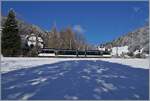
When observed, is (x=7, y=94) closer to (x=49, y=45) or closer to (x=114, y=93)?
(x=114, y=93)

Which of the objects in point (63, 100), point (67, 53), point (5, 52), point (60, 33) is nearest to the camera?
point (63, 100)

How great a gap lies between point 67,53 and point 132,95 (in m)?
57.1

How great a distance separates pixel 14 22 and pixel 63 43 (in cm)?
2832

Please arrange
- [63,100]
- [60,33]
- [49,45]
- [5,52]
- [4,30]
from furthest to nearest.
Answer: [60,33] → [49,45] → [4,30] → [5,52] → [63,100]

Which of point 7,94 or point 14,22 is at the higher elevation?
point 14,22

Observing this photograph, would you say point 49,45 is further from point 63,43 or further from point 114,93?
point 114,93

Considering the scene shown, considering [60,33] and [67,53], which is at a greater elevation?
[60,33]

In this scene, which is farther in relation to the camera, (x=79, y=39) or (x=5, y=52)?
(x=79, y=39)

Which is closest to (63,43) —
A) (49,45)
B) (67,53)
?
(49,45)

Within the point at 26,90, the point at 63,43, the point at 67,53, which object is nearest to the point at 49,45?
the point at 63,43

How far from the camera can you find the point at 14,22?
4925 cm

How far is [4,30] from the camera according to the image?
48031 mm

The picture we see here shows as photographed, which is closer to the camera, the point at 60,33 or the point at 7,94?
the point at 7,94

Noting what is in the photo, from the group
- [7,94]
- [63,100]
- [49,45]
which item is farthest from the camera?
[49,45]
